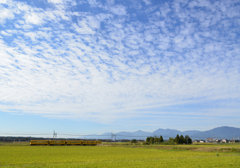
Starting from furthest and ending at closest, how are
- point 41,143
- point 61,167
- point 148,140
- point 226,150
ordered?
point 148,140 → point 41,143 → point 226,150 → point 61,167

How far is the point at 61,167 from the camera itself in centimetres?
2039

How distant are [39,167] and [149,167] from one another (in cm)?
1108

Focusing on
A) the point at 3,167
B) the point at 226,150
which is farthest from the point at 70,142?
the point at 3,167

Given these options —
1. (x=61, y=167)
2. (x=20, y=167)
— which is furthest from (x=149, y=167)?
(x=20, y=167)

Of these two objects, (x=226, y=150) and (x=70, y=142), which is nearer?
(x=226, y=150)

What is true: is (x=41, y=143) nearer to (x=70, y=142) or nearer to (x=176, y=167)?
(x=70, y=142)

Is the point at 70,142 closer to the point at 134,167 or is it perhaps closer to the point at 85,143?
the point at 85,143

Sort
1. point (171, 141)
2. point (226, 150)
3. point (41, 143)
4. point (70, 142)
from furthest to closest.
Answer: point (171, 141)
point (70, 142)
point (41, 143)
point (226, 150)

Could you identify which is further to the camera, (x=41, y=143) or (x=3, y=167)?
(x=41, y=143)

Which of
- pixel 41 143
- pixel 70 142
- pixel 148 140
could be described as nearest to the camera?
pixel 41 143

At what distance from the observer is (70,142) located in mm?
104062

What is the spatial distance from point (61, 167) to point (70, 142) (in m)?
88.4

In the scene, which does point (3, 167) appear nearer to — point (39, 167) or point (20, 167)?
point (20, 167)

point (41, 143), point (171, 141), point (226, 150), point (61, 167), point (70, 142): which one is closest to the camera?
point (61, 167)
